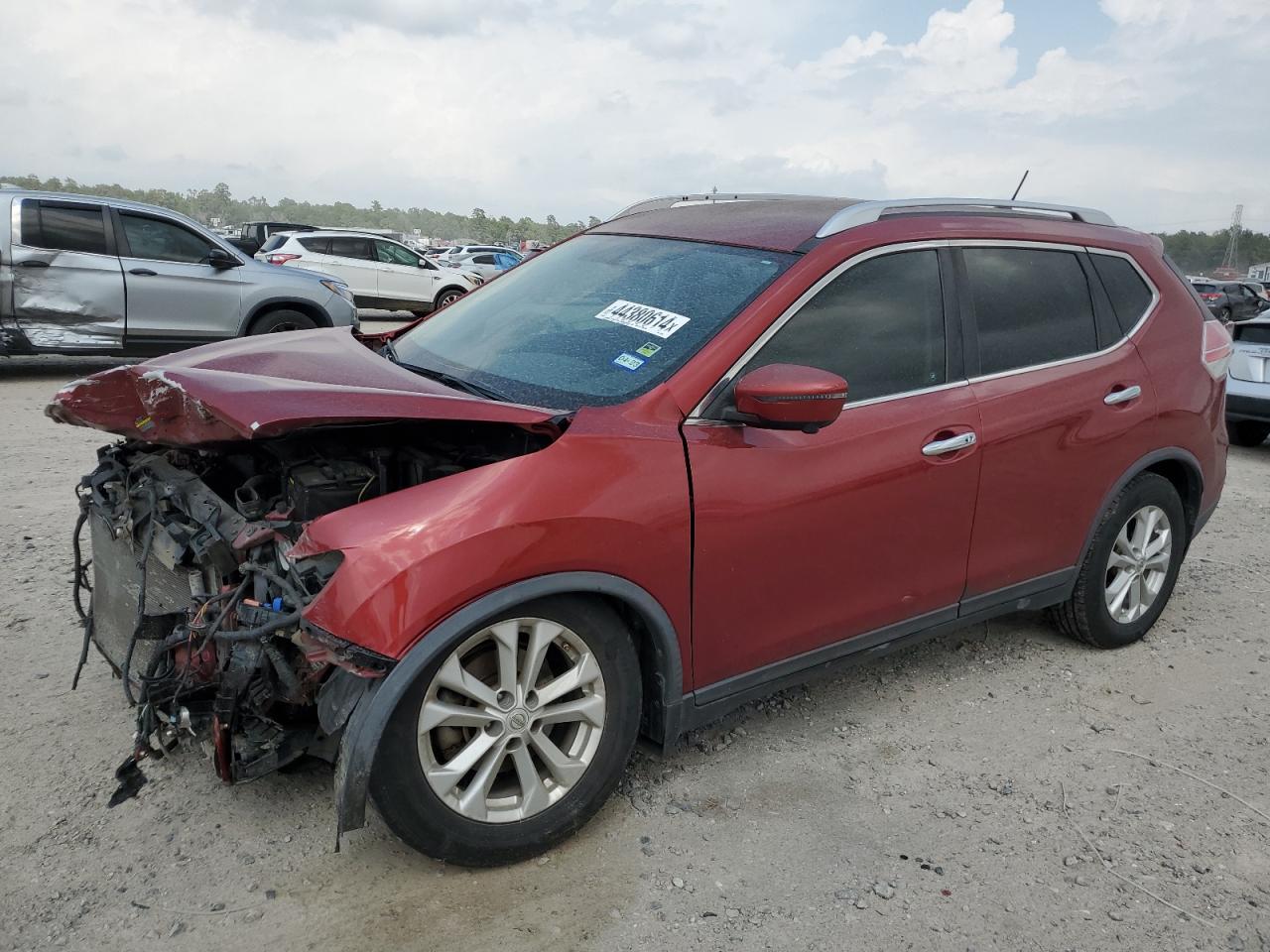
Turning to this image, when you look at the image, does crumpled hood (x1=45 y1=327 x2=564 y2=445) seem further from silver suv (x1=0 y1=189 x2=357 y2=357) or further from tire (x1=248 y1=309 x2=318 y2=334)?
tire (x1=248 y1=309 x2=318 y2=334)

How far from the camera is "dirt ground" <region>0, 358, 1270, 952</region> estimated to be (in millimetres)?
2512

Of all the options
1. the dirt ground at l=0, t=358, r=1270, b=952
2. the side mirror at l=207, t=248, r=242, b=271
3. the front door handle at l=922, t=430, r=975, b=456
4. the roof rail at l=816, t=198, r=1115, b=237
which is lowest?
the dirt ground at l=0, t=358, r=1270, b=952

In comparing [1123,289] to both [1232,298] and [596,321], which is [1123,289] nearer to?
[596,321]

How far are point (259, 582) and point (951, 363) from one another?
2.30 metres

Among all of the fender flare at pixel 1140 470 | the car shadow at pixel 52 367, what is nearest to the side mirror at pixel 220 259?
the car shadow at pixel 52 367

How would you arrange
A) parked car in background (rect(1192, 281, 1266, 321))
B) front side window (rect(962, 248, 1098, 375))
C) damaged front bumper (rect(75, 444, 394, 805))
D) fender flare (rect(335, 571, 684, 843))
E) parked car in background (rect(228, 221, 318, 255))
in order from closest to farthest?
1. fender flare (rect(335, 571, 684, 843))
2. damaged front bumper (rect(75, 444, 394, 805))
3. front side window (rect(962, 248, 1098, 375))
4. parked car in background (rect(1192, 281, 1266, 321))
5. parked car in background (rect(228, 221, 318, 255))

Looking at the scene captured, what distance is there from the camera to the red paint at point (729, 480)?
247 cm

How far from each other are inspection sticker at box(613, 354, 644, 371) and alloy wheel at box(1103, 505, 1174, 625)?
2.28 metres

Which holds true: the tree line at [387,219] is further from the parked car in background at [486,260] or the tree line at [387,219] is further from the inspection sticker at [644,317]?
the inspection sticker at [644,317]

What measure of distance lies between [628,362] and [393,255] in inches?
687

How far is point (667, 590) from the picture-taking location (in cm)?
279

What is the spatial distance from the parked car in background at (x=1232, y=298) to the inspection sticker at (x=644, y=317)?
15555mm

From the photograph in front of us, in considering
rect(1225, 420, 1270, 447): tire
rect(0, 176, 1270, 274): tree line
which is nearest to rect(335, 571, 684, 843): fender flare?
rect(1225, 420, 1270, 447): tire

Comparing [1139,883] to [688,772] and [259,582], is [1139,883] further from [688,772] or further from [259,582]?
[259,582]
